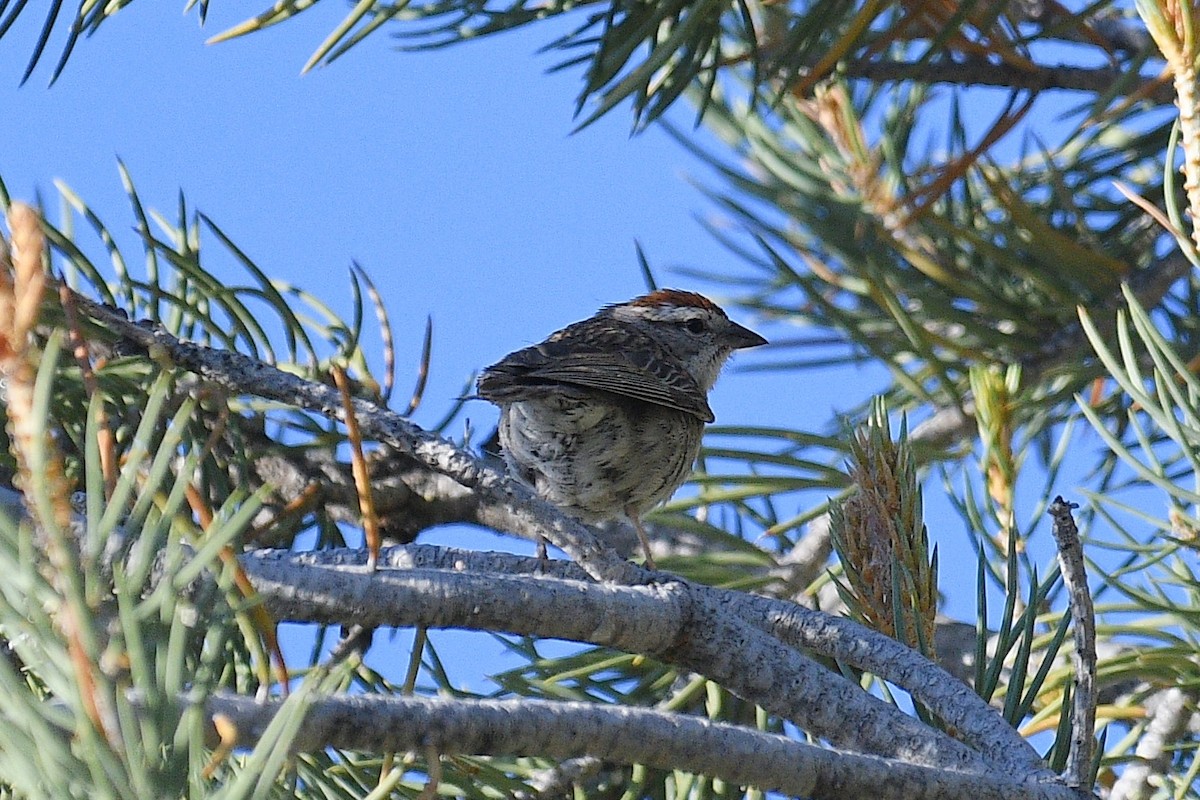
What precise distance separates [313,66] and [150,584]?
1.08 metres

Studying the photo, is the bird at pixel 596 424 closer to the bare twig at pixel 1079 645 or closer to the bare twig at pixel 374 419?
the bare twig at pixel 374 419

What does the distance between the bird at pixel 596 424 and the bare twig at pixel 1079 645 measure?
1.73 metres

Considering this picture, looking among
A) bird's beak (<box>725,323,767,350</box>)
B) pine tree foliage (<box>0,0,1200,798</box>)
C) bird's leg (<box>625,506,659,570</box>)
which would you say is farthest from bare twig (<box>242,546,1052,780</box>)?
bird's beak (<box>725,323,767,350</box>)

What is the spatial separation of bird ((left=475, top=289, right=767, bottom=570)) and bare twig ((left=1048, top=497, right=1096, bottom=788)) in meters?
1.73

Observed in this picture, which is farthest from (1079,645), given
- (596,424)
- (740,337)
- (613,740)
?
(740,337)

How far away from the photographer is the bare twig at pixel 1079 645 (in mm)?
1198

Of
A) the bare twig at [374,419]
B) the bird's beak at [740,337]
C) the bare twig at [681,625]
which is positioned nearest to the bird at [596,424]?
the bird's beak at [740,337]

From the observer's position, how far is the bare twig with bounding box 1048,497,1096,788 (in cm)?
120

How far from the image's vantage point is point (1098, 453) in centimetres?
306

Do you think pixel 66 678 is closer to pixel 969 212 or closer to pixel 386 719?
pixel 386 719

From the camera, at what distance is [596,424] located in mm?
3363

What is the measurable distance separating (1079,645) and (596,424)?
2187mm

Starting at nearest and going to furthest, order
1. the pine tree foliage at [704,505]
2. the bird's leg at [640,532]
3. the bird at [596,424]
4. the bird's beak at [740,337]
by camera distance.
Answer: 1. the pine tree foliage at [704,505]
2. the bird's leg at [640,532]
3. the bird at [596,424]
4. the bird's beak at [740,337]

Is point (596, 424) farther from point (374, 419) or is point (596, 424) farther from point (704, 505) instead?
point (374, 419)
